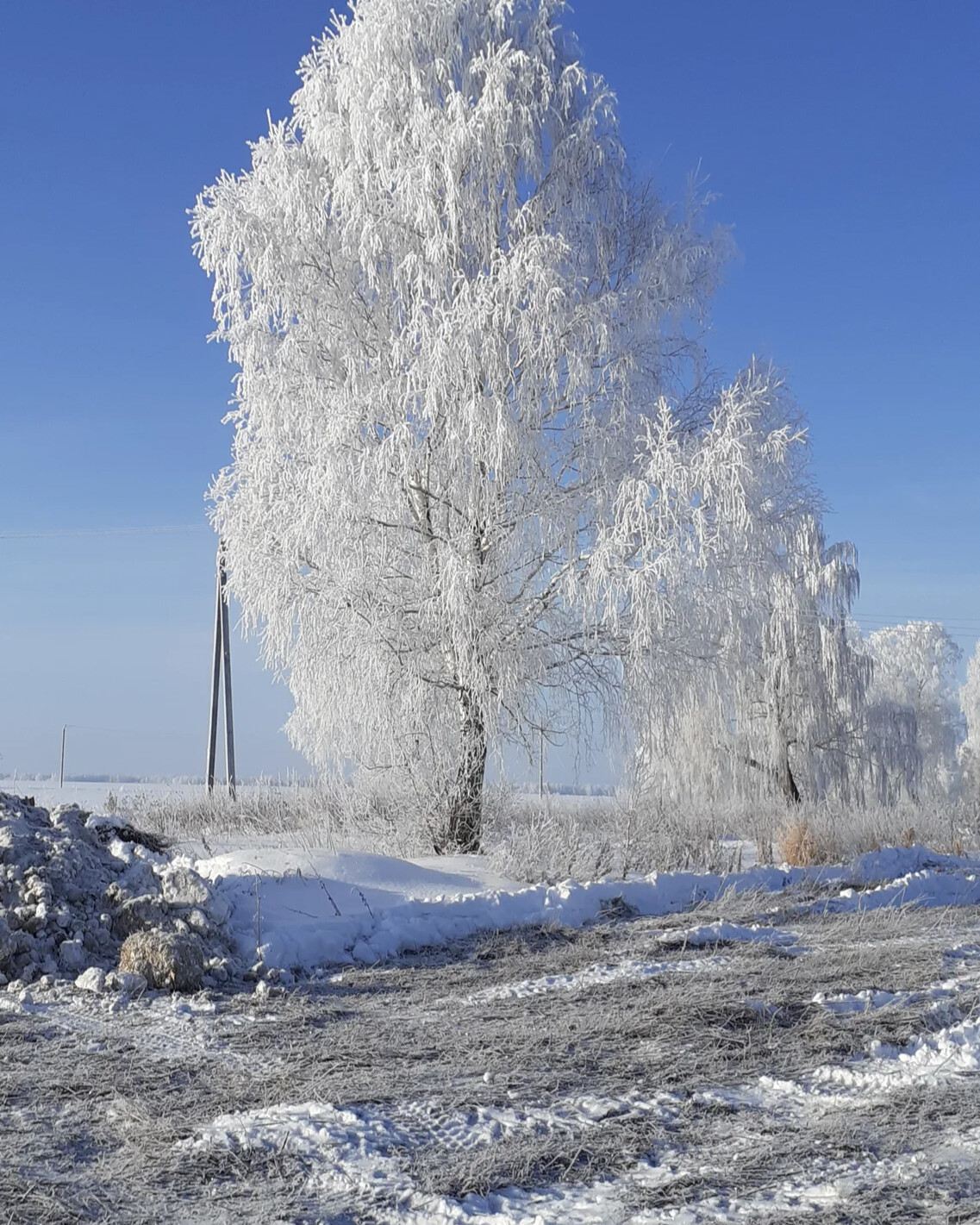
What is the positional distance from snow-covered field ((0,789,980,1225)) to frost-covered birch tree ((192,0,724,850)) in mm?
3274

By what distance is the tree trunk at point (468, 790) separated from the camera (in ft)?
37.5

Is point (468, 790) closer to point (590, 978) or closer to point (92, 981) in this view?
point (590, 978)

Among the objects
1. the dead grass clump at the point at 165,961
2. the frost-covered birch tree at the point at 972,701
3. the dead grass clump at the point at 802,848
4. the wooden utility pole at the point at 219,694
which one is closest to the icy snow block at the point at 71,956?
the dead grass clump at the point at 165,961

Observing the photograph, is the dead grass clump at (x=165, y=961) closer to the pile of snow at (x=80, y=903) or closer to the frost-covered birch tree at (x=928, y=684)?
the pile of snow at (x=80, y=903)

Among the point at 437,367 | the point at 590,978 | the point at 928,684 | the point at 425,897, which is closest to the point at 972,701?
the point at 928,684

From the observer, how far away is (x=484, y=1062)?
4516 millimetres

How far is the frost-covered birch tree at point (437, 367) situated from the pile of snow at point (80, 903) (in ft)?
13.5

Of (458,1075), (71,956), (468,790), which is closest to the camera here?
(458,1075)

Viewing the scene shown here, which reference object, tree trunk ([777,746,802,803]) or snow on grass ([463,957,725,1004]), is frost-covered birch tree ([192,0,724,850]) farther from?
tree trunk ([777,746,802,803])

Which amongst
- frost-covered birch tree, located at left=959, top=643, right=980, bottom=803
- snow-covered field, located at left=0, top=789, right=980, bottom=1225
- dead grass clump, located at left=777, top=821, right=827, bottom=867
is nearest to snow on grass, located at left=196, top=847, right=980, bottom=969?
snow-covered field, located at left=0, top=789, right=980, bottom=1225

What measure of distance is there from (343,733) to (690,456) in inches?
187

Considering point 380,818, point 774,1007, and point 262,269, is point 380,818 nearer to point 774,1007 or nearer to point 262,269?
point 262,269

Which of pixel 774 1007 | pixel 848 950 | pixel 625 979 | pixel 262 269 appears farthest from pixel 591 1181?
pixel 262 269

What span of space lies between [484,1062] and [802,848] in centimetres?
841
